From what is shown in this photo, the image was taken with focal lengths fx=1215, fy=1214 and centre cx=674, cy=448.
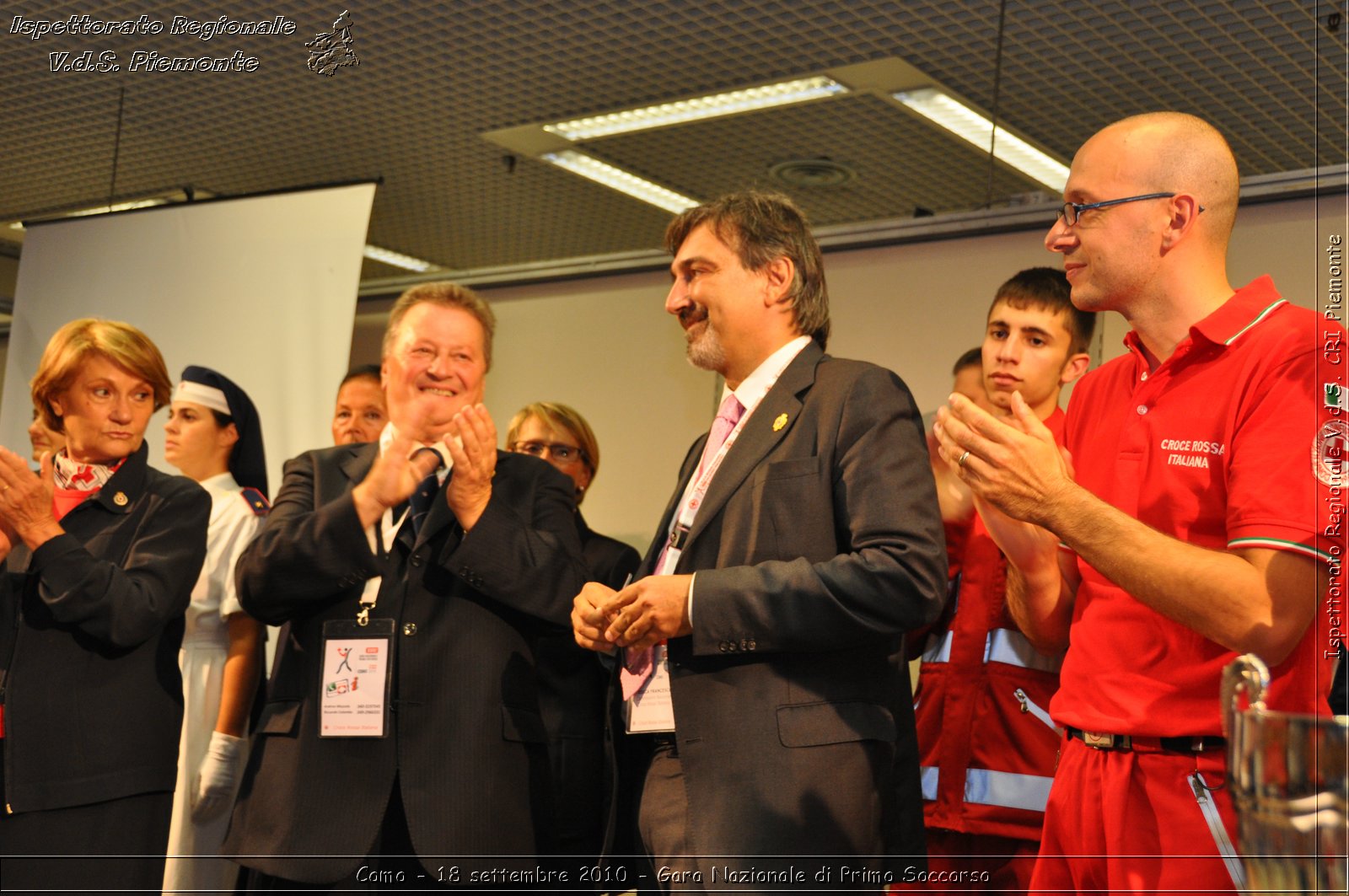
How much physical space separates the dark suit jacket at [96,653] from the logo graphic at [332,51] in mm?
2487

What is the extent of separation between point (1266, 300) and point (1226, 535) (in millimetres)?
383

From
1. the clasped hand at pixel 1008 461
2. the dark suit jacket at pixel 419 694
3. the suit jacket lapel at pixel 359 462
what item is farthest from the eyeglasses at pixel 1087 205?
the suit jacket lapel at pixel 359 462

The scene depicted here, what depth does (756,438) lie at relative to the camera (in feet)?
7.50

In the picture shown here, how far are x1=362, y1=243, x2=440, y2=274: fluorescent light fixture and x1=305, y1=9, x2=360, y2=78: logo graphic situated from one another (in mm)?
2439

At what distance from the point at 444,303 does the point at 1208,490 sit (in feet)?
5.65

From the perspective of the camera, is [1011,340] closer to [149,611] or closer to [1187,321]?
[1187,321]

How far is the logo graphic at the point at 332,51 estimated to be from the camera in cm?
474

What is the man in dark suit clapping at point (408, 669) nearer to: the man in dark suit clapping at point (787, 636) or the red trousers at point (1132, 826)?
the man in dark suit clapping at point (787, 636)

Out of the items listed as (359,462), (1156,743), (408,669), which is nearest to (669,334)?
(359,462)

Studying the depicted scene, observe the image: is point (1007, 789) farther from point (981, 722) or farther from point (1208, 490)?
point (1208, 490)

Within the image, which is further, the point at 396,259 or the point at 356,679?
the point at 396,259

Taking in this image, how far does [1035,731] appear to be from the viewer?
107 inches

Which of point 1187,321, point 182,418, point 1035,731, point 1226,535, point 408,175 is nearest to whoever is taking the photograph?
point 1226,535

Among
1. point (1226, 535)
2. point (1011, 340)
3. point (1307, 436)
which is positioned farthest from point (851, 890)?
point (1011, 340)
